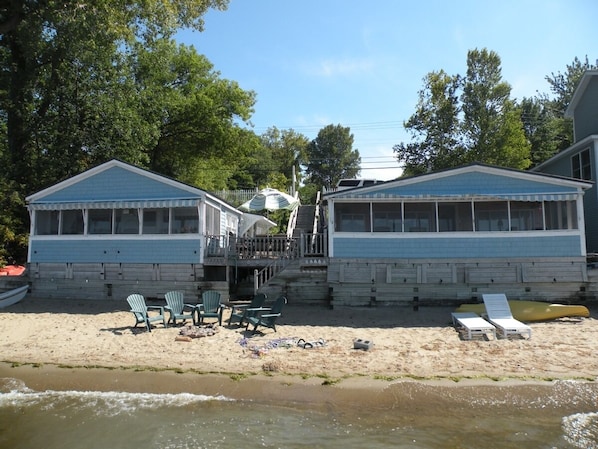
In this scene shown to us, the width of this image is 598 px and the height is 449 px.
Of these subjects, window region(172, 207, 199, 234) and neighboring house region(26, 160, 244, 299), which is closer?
neighboring house region(26, 160, 244, 299)

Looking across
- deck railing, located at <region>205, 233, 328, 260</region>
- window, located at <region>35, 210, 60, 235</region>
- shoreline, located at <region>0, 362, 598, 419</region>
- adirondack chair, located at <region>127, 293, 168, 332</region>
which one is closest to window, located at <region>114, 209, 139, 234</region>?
window, located at <region>35, 210, 60, 235</region>

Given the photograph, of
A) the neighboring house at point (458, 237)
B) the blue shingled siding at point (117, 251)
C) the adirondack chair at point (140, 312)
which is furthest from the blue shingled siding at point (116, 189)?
the neighboring house at point (458, 237)

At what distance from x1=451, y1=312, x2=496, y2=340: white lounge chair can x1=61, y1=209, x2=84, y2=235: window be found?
13604 millimetres

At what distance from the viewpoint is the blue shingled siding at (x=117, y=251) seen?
1555cm

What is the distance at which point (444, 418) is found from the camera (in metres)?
6.93

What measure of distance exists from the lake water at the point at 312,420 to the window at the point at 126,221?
8524 millimetres

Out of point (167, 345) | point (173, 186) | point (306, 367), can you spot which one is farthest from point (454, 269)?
point (173, 186)

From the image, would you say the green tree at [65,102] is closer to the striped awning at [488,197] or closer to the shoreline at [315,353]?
the shoreline at [315,353]

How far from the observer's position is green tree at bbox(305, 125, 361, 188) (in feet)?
190

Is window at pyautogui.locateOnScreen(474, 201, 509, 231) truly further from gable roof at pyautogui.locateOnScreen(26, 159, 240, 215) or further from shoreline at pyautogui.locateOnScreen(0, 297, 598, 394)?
gable roof at pyautogui.locateOnScreen(26, 159, 240, 215)

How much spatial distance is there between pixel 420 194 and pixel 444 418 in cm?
885

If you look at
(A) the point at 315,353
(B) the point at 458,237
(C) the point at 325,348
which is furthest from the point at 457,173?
(A) the point at 315,353

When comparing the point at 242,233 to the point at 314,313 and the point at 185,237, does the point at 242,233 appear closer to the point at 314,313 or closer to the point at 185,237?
the point at 185,237

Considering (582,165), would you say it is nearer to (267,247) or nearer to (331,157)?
(267,247)
